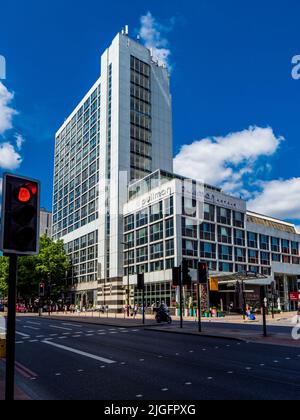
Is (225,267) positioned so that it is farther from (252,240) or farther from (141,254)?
(141,254)

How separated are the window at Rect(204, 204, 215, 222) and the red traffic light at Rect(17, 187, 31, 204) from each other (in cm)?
5842

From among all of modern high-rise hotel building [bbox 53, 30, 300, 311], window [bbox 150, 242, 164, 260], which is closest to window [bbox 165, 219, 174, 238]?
modern high-rise hotel building [bbox 53, 30, 300, 311]

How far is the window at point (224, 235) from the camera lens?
6512cm

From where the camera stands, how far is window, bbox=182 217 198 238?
59.3 m

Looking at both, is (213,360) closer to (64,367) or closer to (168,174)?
(64,367)

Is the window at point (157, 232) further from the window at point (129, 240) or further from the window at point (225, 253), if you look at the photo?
the window at point (225, 253)

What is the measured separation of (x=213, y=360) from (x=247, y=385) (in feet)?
→ 13.0

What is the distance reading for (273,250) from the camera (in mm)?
73625

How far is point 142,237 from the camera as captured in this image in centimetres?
6612

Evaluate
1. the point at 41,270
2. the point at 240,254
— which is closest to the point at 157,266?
the point at 240,254

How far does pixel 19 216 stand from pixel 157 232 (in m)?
57.0

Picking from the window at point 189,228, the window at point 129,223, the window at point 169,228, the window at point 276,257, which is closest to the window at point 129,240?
the window at point 129,223
